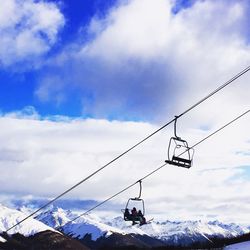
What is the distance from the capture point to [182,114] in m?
17.7

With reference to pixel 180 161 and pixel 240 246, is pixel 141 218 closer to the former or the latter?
pixel 180 161

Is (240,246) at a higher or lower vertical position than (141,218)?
higher

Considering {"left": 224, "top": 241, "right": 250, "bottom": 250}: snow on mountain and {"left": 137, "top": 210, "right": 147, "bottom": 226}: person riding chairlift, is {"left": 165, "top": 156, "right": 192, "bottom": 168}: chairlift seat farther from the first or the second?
{"left": 224, "top": 241, "right": 250, "bottom": 250}: snow on mountain

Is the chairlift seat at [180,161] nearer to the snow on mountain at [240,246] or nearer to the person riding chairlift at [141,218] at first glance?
the person riding chairlift at [141,218]

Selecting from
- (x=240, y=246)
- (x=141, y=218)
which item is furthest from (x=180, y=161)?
(x=240, y=246)

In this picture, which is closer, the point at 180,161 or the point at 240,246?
the point at 180,161

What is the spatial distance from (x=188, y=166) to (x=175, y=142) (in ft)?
6.27

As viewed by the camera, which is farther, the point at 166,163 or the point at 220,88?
the point at 166,163

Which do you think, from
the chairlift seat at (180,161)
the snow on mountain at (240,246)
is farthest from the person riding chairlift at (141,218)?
the snow on mountain at (240,246)

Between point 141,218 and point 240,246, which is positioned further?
point 240,246

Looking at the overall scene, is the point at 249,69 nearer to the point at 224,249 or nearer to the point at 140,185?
the point at 140,185

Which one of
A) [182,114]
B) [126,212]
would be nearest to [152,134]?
[182,114]

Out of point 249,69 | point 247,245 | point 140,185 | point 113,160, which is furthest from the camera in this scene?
point 247,245

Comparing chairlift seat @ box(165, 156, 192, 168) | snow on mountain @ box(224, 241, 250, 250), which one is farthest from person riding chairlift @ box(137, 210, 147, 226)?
snow on mountain @ box(224, 241, 250, 250)
